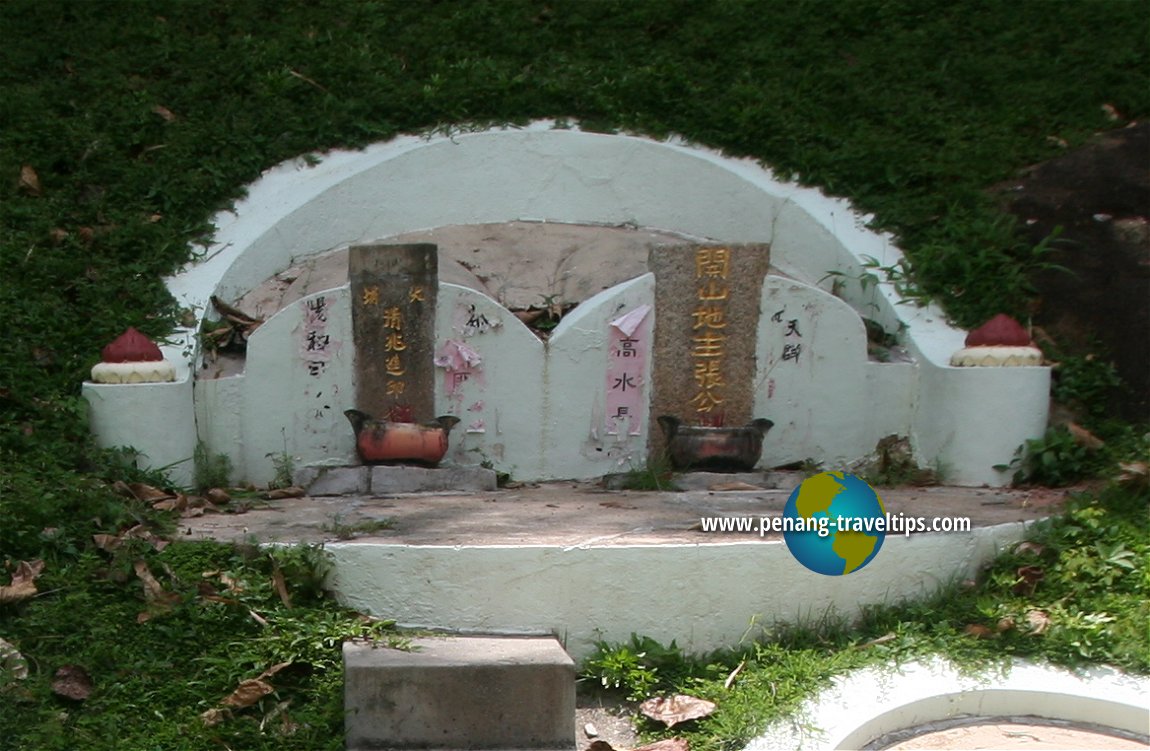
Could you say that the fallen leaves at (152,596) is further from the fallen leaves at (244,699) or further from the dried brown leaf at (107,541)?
the fallen leaves at (244,699)

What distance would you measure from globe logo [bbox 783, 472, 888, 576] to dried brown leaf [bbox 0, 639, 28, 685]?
2.82 m

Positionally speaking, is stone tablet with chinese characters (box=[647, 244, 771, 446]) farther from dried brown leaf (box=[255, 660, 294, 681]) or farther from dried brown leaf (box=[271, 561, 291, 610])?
dried brown leaf (box=[255, 660, 294, 681])

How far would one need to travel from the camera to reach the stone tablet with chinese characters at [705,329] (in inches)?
272

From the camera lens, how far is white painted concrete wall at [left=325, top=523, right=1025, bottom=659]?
498cm

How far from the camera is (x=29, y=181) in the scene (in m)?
8.21

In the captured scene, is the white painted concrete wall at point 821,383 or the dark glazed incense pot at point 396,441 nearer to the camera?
the dark glazed incense pot at point 396,441

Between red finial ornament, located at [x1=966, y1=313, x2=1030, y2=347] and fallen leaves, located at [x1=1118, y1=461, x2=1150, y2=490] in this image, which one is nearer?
fallen leaves, located at [x1=1118, y1=461, x2=1150, y2=490]

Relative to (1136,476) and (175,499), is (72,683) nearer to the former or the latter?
(175,499)

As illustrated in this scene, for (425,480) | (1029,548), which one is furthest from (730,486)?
(1029,548)

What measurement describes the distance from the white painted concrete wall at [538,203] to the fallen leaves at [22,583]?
107 inches

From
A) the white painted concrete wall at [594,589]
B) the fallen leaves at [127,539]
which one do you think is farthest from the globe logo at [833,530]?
the fallen leaves at [127,539]

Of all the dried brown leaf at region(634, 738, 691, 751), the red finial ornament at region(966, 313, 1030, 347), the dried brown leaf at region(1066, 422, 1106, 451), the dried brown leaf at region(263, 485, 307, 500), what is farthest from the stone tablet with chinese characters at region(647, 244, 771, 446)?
the dried brown leaf at region(634, 738, 691, 751)

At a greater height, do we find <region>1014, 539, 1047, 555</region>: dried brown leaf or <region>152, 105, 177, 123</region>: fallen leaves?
<region>152, 105, 177, 123</region>: fallen leaves

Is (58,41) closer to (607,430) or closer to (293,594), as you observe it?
(607,430)
